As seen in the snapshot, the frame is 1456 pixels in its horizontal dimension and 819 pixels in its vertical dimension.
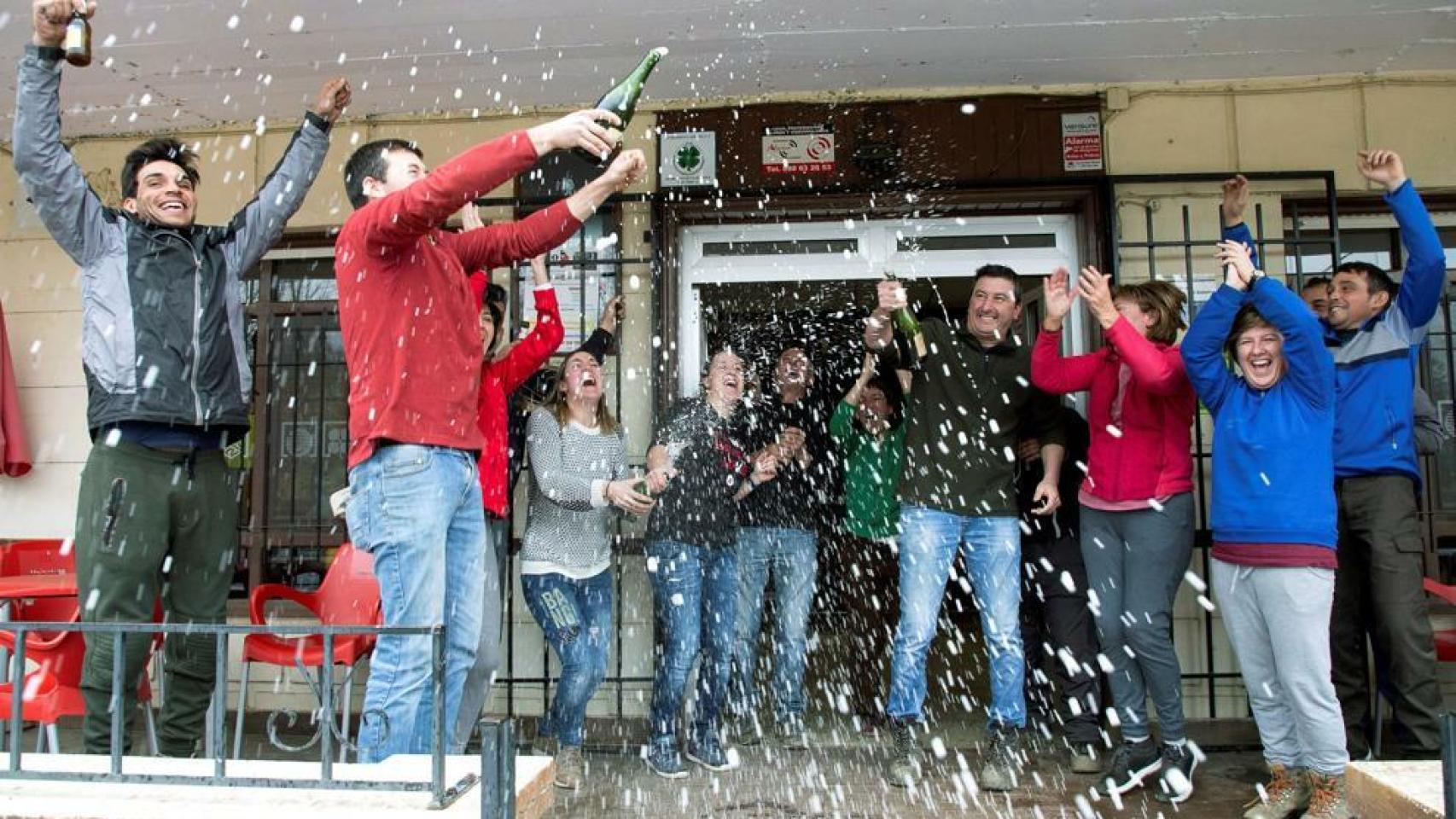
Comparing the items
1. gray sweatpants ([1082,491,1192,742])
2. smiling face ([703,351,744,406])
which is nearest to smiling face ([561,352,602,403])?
smiling face ([703,351,744,406])

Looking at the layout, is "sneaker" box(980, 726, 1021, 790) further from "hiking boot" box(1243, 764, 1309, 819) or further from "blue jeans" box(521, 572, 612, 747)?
"blue jeans" box(521, 572, 612, 747)

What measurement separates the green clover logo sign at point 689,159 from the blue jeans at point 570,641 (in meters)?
2.26

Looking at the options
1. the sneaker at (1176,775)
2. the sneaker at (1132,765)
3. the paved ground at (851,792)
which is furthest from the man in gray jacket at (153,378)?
the sneaker at (1176,775)

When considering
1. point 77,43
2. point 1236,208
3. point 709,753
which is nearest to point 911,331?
point 1236,208

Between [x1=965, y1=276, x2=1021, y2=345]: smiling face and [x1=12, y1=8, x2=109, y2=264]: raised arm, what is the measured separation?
324 cm

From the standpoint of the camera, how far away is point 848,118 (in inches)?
215

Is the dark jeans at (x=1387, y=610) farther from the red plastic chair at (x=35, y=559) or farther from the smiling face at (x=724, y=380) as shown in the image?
the red plastic chair at (x=35, y=559)

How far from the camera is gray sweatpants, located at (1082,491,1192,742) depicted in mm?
3979

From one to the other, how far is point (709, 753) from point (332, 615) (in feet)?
5.47

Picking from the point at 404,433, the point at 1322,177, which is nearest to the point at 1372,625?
the point at 1322,177

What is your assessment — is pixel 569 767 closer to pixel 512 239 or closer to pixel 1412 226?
pixel 512 239

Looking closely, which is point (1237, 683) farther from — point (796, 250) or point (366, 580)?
point (366, 580)

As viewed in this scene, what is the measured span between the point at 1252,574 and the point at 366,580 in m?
3.34

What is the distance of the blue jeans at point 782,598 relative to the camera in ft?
16.1
